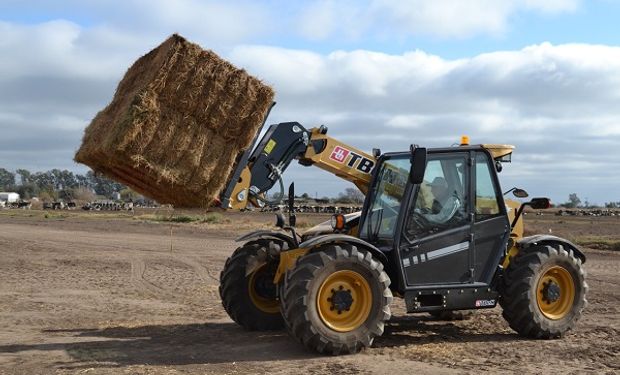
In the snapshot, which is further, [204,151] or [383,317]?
[204,151]

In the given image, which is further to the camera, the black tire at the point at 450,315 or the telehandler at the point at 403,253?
the black tire at the point at 450,315

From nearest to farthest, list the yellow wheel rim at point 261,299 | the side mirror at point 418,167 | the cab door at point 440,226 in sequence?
the side mirror at point 418,167
the cab door at point 440,226
the yellow wheel rim at point 261,299

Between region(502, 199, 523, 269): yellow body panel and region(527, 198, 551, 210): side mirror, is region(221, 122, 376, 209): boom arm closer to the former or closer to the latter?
region(502, 199, 523, 269): yellow body panel

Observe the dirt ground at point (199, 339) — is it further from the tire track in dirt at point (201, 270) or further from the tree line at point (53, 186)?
the tree line at point (53, 186)

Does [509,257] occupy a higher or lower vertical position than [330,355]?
higher

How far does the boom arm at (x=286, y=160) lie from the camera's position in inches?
365

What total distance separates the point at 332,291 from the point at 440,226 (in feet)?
5.96

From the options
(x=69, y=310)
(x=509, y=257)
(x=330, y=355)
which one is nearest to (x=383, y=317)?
(x=330, y=355)

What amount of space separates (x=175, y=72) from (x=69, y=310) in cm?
526

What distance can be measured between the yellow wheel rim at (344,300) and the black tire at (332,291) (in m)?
0.04

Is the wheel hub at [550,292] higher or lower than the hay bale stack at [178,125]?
lower

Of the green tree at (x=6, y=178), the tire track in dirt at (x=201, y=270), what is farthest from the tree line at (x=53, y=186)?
the tire track in dirt at (x=201, y=270)

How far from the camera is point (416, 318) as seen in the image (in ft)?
36.3

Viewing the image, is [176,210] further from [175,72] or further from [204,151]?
[175,72]
